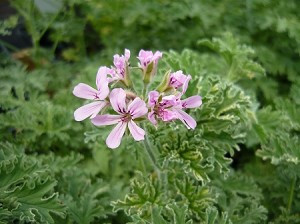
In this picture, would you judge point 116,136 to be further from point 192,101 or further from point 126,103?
point 192,101

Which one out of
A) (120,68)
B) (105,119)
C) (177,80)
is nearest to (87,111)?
(105,119)

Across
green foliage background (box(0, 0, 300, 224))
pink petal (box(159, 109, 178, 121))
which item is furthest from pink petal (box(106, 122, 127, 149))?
green foliage background (box(0, 0, 300, 224))

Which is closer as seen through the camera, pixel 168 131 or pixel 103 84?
pixel 103 84

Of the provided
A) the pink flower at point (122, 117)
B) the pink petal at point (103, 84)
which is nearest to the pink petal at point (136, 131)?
the pink flower at point (122, 117)

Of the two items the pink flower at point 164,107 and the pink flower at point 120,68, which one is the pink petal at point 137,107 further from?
the pink flower at point 120,68

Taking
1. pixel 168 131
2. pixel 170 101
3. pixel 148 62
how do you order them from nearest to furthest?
pixel 170 101
pixel 148 62
pixel 168 131

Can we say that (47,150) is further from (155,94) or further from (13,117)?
(155,94)

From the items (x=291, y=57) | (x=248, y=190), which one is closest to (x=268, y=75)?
(x=291, y=57)

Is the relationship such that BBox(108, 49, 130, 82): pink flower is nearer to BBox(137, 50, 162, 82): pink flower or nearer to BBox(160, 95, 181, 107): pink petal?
BBox(137, 50, 162, 82): pink flower
